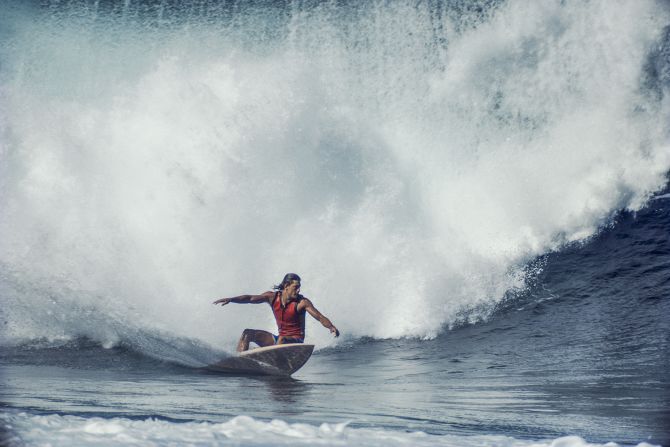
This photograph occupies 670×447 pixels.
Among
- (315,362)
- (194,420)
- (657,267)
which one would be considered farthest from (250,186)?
(194,420)

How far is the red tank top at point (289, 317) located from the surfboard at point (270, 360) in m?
0.41

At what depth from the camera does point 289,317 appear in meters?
9.63

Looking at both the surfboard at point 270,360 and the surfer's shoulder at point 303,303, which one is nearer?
the surfboard at point 270,360

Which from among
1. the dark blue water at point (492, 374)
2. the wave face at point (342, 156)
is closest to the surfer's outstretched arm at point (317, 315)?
the dark blue water at point (492, 374)

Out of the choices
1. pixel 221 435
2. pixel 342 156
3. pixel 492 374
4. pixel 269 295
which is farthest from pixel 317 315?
pixel 342 156

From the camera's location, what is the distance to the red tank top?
9602mm

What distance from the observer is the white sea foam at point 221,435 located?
437cm

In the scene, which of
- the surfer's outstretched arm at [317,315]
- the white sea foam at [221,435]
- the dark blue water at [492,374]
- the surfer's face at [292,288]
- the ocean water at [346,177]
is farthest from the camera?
the ocean water at [346,177]

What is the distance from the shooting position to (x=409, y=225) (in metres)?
16.0

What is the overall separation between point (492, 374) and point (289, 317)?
2477 millimetres

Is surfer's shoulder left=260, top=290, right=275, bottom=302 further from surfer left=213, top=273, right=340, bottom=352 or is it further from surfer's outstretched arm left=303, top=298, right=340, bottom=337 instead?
surfer's outstretched arm left=303, top=298, right=340, bottom=337

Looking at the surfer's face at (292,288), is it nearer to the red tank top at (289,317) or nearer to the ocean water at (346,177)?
the red tank top at (289,317)

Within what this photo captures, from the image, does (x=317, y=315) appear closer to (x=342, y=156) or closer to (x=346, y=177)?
(x=346, y=177)

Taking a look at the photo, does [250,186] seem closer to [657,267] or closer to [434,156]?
[434,156]
